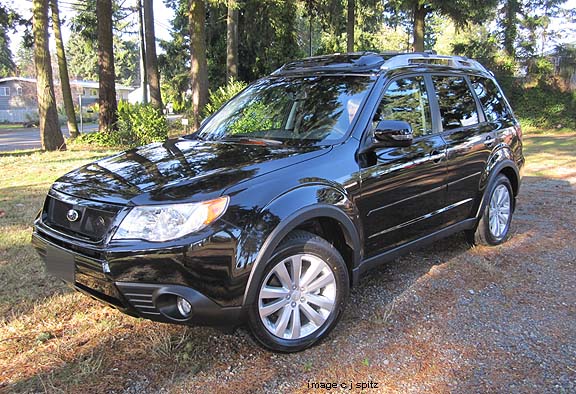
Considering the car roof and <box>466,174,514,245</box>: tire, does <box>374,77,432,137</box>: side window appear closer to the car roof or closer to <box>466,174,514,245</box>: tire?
the car roof

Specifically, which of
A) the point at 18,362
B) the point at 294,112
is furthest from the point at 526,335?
the point at 18,362

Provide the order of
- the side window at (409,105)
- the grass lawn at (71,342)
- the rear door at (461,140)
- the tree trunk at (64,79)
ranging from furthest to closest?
the tree trunk at (64,79), the rear door at (461,140), the side window at (409,105), the grass lawn at (71,342)

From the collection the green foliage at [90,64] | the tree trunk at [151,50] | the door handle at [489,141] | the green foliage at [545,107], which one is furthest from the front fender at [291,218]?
the green foliage at [90,64]

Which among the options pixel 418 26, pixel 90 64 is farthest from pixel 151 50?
pixel 90 64

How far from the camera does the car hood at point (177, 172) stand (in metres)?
2.71

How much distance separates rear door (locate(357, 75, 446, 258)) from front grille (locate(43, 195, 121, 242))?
167 cm

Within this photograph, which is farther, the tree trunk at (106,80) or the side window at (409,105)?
the tree trunk at (106,80)

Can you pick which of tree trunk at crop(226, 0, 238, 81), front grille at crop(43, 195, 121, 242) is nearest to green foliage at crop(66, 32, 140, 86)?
tree trunk at crop(226, 0, 238, 81)

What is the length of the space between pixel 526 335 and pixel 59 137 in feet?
43.0

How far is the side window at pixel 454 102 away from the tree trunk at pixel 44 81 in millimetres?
11781

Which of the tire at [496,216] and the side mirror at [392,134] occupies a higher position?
the side mirror at [392,134]

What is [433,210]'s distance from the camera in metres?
4.11

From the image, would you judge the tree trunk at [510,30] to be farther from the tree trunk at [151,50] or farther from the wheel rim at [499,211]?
the wheel rim at [499,211]

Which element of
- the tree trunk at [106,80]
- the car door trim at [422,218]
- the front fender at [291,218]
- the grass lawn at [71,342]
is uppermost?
the tree trunk at [106,80]
